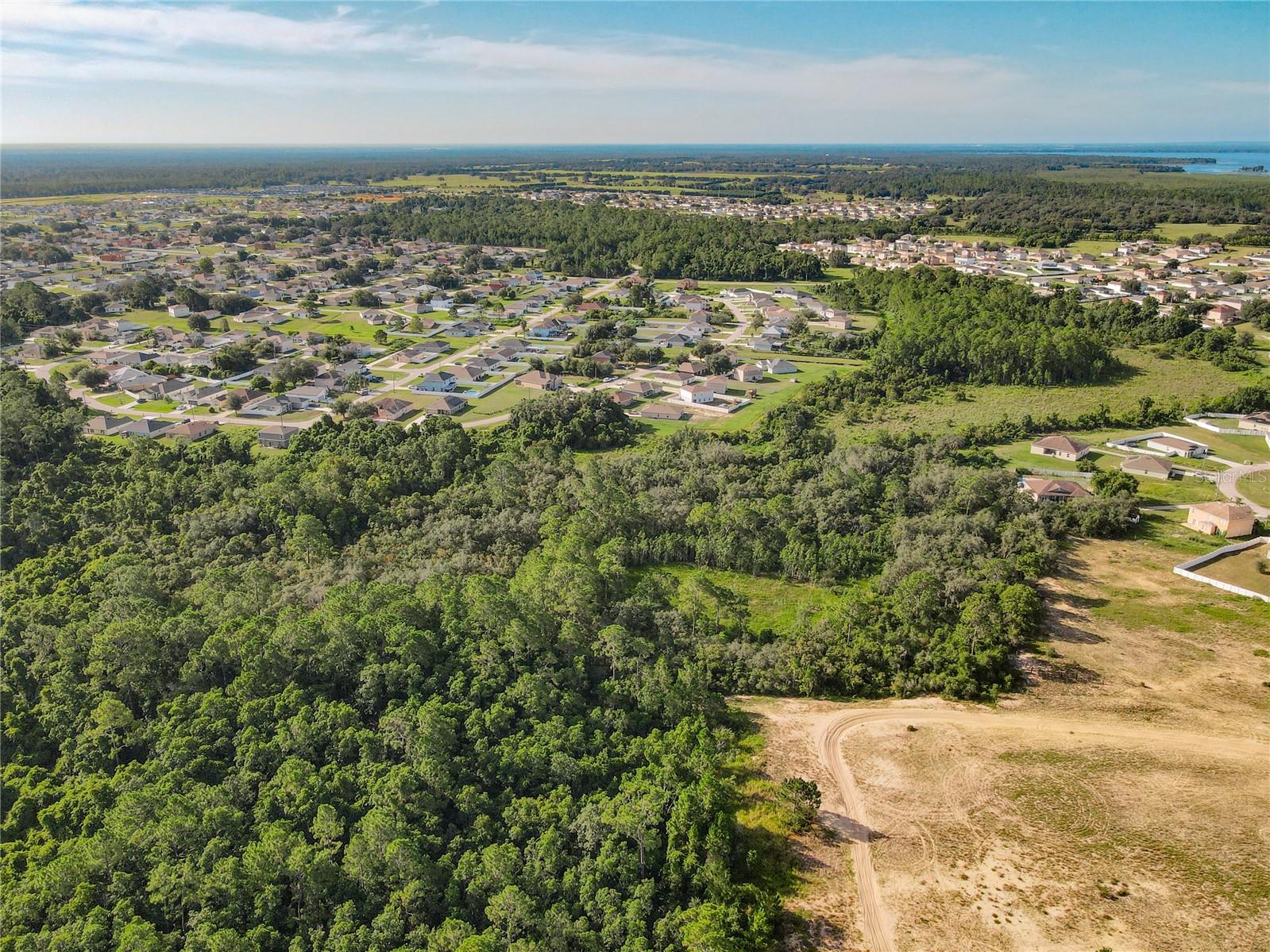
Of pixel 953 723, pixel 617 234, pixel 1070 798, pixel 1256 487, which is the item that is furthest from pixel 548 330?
pixel 1070 798

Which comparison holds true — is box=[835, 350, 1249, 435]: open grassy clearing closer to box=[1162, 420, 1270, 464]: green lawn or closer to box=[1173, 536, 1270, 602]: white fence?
box=[1162, 420, 1270, 464]: green lawn

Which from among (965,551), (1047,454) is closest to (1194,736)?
(965,551)

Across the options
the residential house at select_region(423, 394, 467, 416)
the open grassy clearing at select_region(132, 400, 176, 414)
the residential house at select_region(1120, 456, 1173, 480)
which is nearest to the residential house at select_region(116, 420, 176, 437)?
the open grassy clearing at select_region(132, 400, 176, 414)

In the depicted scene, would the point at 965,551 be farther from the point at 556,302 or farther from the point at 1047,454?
the point at 556,302

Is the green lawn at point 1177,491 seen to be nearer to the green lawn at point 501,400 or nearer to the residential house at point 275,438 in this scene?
the green lawn at point 501,400

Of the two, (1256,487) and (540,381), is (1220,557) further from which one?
(540,381)

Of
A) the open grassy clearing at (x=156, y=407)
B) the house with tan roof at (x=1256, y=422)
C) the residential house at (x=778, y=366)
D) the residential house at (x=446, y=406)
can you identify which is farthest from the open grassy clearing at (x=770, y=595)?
the open grassy clearing at (x=156, y=407)
